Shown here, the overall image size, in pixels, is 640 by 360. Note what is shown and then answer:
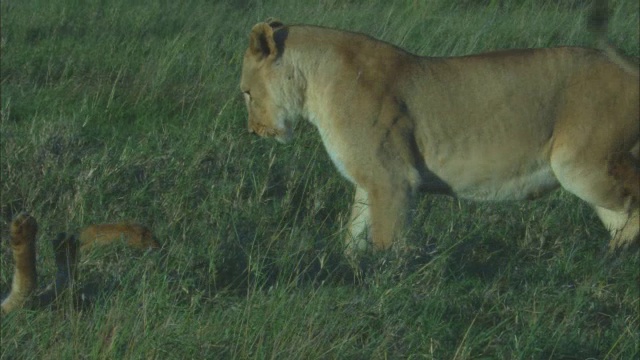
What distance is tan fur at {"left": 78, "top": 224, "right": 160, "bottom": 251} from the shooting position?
474 centimetres

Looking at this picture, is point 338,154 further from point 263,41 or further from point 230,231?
point 263,41

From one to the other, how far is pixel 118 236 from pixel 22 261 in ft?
2.39

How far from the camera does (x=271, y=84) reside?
5.76 metres

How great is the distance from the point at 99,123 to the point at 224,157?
1303 mm

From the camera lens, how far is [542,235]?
559cm

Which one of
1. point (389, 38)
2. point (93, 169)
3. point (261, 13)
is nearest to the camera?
point (93, 169)

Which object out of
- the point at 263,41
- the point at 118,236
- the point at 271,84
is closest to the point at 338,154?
the point at 271,84

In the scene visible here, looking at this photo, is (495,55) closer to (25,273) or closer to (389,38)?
(25,273)

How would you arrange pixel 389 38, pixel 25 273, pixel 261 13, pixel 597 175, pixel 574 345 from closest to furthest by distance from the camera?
pixel 25 273 < pixel 574 345 < pixel 597 175 < pixel 389 38 < pixel 261 13

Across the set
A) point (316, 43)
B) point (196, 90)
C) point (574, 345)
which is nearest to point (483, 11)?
point (196, 90)

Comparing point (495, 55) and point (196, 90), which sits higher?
point (495, 55)

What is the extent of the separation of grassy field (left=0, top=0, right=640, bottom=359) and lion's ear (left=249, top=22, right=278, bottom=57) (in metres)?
0.63

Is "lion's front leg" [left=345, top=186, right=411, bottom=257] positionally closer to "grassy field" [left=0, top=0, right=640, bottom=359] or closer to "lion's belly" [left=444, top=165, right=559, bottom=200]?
"grassy field" [left=0, top=0, right=640, bottom=359]

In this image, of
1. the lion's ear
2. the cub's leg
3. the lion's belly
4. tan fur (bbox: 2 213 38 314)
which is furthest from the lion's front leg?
tan fur (bbox: 2 213 38 314)
